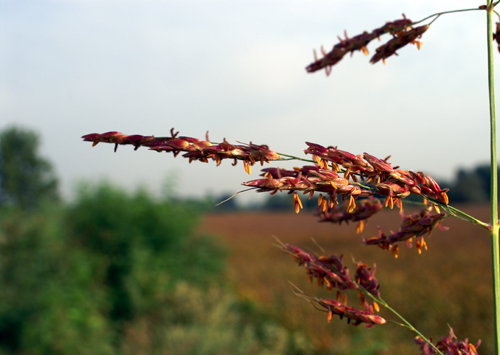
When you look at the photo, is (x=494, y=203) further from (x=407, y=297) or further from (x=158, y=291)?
(x=158, y=291)

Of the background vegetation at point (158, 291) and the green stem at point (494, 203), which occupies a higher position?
the green stem at point (494, 203)

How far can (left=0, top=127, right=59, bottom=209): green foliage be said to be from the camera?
30.0m

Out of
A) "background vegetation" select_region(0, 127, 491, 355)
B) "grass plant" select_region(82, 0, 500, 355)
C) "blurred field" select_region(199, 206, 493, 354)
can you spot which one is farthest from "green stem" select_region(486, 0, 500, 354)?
"background vegetation" select_region(0, 127, 491, 355)

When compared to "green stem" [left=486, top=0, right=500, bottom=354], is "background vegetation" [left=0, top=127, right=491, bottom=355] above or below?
below

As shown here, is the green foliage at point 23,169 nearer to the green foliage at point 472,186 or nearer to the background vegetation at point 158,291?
the background vegetation at point 158,291

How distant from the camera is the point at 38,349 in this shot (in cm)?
669

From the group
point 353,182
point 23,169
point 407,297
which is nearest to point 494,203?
point 353,182

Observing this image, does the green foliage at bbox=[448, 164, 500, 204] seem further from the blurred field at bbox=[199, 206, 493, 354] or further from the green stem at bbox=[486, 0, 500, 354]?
the green stem at bbox=[486, 0, 500, 354]

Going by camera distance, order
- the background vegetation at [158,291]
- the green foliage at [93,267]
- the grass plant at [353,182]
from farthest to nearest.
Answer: the green foliage at [93,267] → the background vegetation at [158,291] → the grass plant at [353,182]

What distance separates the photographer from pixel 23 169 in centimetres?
3112

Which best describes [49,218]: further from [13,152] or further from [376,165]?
[13,152]

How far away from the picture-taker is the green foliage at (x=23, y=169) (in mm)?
29969

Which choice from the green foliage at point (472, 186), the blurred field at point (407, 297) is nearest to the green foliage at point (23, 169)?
the blurred field at point (407, 297)

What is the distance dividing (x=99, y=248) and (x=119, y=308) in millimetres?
1452
